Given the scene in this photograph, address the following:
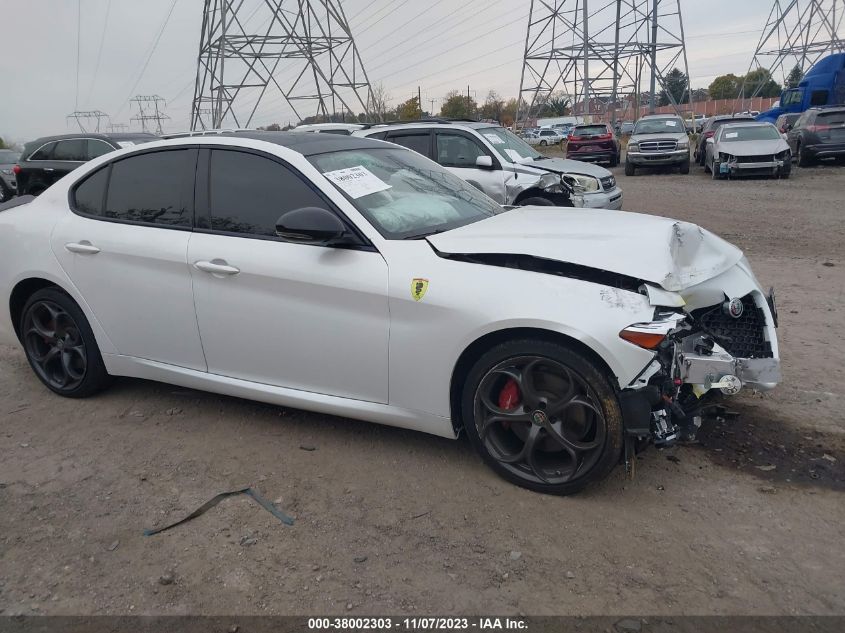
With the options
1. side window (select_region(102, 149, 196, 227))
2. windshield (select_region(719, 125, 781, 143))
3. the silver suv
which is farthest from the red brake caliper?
windshield (select_region(719, 125, 781, 143))

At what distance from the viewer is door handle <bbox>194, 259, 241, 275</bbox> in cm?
374

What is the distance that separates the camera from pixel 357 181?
3.81 metres

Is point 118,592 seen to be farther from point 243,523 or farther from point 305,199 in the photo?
point 305,199

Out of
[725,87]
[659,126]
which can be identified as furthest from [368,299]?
[725,87]

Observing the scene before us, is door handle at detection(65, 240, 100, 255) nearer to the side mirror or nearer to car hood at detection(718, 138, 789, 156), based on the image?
the side mirror

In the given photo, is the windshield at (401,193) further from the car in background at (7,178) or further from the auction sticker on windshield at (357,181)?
the car in background at (7,178)

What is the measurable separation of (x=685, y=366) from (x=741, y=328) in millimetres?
688

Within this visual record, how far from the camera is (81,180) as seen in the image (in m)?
4.52

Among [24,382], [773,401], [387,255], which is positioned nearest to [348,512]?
[387,255]

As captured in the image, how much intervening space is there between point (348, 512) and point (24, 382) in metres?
3.21

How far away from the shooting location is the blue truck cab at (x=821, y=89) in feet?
88.4

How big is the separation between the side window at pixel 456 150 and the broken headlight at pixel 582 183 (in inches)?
55.0

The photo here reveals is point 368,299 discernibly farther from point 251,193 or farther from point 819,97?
point 819,97

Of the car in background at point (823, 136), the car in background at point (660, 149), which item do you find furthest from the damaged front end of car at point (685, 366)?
the car in background at point (823, 136)
